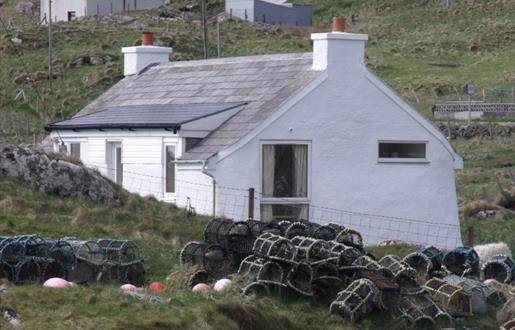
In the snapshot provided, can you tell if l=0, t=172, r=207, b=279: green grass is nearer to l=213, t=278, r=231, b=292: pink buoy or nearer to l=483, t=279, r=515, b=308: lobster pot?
l=213, t=278, r=231, b=292: pink buoy

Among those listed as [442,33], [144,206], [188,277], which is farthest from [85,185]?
[442,33]

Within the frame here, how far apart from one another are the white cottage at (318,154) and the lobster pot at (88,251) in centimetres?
733

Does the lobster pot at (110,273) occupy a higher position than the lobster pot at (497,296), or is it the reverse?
the lobster pot at (110,273)

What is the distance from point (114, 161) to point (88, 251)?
11356 mm

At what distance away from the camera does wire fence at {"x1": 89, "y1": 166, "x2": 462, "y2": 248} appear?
27844 mm

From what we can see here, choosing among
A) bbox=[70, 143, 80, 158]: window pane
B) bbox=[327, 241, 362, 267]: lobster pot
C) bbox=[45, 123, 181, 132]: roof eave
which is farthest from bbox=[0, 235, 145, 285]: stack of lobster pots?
bbox=[70, 143, 80, 158]: window pane

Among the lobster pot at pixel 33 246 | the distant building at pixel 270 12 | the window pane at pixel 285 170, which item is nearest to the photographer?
the lobster pot at pixel 33 246

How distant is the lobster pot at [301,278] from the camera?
19.1 m

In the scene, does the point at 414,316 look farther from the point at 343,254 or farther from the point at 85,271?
the point at 85,271

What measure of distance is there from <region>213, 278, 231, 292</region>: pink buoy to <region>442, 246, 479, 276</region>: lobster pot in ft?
15.0

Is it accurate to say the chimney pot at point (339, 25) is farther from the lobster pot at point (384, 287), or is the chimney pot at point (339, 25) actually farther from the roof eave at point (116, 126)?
the lobster pot at point (384, 287)

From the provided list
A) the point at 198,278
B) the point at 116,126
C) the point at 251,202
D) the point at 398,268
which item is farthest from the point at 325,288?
the point at 116,126

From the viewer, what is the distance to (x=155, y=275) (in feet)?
69.5

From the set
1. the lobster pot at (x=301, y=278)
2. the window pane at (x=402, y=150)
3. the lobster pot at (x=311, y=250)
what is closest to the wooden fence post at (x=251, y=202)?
the window pane at (x=402, y=150)
